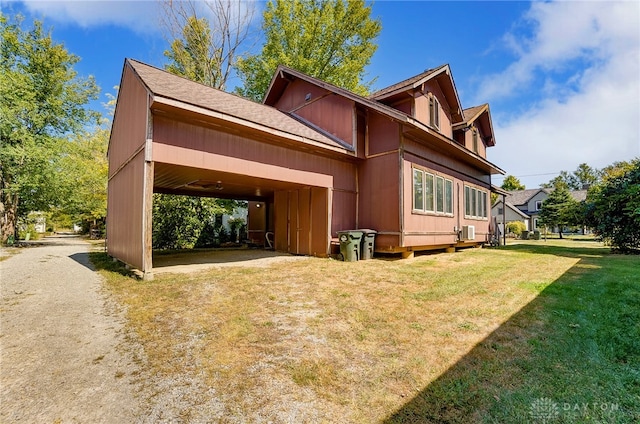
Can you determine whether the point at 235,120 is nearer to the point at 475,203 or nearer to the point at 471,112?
the point at 475,203

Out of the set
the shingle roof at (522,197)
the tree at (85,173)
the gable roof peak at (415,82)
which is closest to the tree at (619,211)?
the gable roof peak at (415,82)

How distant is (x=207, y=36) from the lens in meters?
19.2

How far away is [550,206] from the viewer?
29312mm

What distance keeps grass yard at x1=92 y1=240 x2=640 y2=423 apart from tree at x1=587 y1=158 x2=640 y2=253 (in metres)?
7.40

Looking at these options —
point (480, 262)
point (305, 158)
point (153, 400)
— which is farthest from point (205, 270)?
point (480, 262)

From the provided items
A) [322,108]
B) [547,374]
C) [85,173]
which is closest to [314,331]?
[547,374]

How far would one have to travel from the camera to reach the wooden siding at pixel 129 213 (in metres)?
6.59

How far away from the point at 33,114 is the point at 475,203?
25420 millimetres

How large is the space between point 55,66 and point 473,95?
87.3 feet

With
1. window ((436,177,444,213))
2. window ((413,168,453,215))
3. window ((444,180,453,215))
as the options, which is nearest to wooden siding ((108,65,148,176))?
window ((413,168,453,215))

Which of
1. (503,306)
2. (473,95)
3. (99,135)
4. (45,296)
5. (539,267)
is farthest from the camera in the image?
(99,135)

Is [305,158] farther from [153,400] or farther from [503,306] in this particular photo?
[153,400]

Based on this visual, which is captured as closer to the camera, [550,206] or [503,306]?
[503,306]

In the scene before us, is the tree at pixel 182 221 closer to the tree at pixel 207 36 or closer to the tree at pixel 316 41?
the tree at pixel 207 36
